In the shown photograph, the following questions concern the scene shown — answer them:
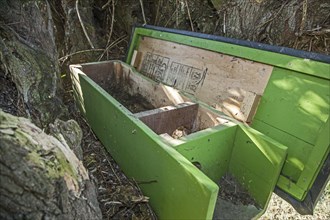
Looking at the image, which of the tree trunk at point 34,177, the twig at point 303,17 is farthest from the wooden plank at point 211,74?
the tree trunk at point 34,177

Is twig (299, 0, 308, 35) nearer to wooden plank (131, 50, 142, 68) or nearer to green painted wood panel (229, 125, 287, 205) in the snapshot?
green painted wood panel (229, 125, 287, 205)

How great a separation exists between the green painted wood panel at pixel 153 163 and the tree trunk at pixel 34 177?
44 cm

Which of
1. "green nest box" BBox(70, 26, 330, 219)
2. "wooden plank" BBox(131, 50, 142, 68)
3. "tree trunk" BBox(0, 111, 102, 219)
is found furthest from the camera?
"wooden plank" BBox(131, 50, 142, 68)

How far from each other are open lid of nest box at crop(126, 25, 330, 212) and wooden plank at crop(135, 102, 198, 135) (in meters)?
0.27

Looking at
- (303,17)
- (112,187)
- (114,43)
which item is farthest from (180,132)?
(114,43)

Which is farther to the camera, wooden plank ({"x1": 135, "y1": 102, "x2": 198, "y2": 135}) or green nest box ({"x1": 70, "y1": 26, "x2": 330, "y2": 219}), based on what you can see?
wooden plank ({"x1": 135, "y1": 102, "x2": 198, "y2": 135})

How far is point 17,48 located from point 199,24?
177 cm

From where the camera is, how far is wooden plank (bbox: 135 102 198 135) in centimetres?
173

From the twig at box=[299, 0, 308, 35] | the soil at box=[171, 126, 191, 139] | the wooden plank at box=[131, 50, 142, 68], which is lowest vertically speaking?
the soil at box=[171, 126, 191, 139]

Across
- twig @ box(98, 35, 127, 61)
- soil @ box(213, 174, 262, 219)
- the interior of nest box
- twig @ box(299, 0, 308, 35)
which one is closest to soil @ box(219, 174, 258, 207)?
soil @ box(213, 174, 262, 219)

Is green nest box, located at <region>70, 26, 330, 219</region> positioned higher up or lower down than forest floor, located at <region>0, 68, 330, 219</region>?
higher up

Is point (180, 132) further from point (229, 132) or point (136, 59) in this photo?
point (136, 59)

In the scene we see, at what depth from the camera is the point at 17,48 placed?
1.81 meters

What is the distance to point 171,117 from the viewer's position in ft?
5.92
